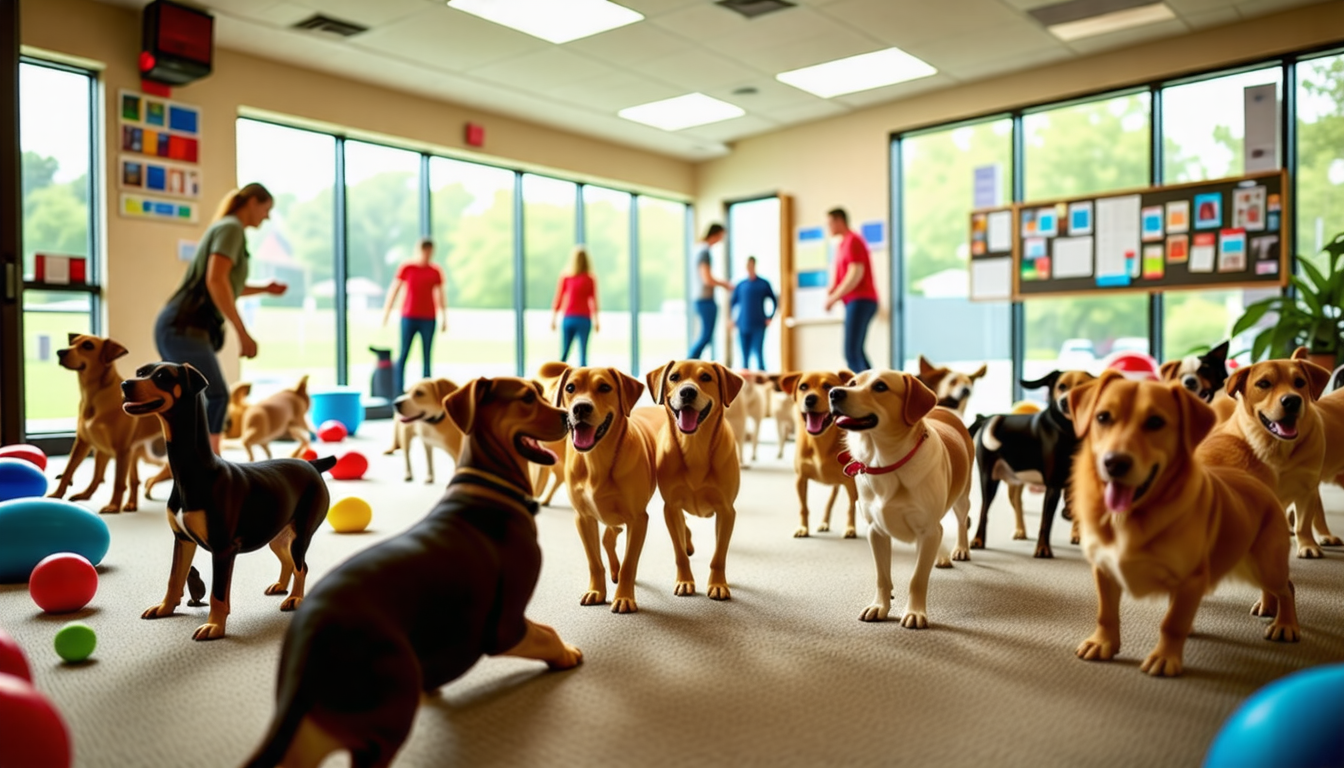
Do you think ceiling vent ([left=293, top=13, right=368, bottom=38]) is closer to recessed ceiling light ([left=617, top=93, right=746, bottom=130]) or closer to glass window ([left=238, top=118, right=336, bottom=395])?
glass window ([left=238, top=118, right=336, bottom=395])

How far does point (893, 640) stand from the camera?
2314mm

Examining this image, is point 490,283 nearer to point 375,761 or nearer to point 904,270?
point 904,270

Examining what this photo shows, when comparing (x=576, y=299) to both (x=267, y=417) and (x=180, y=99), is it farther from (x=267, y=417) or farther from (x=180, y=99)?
(x=267, y=417)

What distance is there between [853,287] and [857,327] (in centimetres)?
40

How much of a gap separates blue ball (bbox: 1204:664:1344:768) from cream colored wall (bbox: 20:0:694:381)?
7182mm

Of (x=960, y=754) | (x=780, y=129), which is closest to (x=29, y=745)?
(x=960, y=754)

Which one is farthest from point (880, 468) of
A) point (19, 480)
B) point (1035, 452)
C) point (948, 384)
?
point (19, 480)

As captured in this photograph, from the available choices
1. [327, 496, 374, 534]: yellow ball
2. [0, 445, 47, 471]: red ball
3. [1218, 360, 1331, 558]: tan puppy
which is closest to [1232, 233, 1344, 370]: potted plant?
[1218, 360, 1331, 558]: tan puppy

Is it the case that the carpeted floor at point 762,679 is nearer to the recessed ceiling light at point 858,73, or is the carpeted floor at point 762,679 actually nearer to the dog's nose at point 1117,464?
the dog's nose at point 1117,464

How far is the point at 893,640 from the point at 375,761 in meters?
1.38

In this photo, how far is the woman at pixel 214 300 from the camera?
4082mm

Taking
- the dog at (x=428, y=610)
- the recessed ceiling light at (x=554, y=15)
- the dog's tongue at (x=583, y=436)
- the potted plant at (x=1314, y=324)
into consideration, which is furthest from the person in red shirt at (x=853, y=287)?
the dog at (x=428, y=610)

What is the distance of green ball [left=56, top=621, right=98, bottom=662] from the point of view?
2.14m

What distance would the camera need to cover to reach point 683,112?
9484mm
